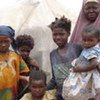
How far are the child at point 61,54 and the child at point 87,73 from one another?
0.14 m

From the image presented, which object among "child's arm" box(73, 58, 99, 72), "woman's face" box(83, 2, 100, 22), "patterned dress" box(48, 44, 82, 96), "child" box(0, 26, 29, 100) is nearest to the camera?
"child's arm" box(73, 58, 99, 72)

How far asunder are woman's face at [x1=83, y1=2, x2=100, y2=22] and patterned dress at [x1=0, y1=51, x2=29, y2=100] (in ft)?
2.11

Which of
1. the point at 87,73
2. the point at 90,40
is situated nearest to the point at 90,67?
the point at 87,73

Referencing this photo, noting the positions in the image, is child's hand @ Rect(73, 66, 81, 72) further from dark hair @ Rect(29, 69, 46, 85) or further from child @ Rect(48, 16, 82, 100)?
dark hair @ Rect(29, 69, 46, 85)

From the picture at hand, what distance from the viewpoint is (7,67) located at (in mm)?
3074

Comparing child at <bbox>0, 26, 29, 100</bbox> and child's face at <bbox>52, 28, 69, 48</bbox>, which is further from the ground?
child's face at <bbox>52, 28, 69, 48</bbox>

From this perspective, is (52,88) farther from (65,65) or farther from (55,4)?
(55,4)

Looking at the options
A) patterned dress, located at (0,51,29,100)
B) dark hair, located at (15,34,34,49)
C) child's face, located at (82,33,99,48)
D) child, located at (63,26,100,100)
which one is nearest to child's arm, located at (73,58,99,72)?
child, located at (63,26,100,100)

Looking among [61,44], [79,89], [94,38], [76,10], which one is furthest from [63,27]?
[76,10]

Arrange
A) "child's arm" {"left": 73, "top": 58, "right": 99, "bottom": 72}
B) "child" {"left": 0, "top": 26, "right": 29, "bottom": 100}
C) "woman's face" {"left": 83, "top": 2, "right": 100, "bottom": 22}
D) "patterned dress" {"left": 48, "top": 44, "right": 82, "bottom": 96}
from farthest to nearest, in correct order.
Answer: "woman's face" {"left": 83, "top": 2, "right": 100, "bottom": 22}, "child" {"left": 0, "top": 26, "right": 29, "bottom": 100}, "patterned dress" {"left": 48, "top": 44, "right": 82, "bottom": 96}, "child's arm" {"left": 73, "top": 58, "right": 99, "bottom": 72}

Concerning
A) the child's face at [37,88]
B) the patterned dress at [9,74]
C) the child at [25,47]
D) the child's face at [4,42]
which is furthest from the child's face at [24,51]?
the child's face at [37,88]

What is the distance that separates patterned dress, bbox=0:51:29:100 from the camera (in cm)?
306

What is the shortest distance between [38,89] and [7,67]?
1.00ft

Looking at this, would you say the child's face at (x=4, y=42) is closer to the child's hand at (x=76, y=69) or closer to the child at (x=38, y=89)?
the child at (x=38, y=89)
